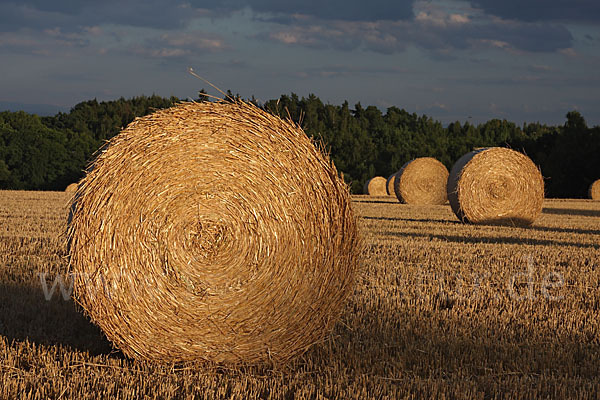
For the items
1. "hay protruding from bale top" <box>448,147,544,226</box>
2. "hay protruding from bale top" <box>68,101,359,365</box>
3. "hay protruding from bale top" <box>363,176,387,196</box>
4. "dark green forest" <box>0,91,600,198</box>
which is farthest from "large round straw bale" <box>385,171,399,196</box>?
"hay protruding from bale top" <box>68,101,359,365</box>

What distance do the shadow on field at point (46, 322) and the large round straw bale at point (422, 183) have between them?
1760cm

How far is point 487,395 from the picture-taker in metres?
3.94

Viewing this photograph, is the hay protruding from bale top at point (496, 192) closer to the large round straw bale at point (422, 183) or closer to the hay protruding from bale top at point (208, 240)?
the large round straw bale at point (422, 183)

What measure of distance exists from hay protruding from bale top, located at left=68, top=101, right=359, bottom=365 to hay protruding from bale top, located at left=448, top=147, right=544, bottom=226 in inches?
412

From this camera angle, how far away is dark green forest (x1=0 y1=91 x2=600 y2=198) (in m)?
36.8

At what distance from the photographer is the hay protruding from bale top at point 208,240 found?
443 centimetres

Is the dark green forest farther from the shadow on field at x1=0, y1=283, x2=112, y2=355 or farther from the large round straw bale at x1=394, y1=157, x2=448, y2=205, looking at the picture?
the shadow on field at x1=0, y1=283, x2=112, y2=355

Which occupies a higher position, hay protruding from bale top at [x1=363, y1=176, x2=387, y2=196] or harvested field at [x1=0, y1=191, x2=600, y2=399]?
harvested field at [x1=0, y1=191, x2=600, y2=399]

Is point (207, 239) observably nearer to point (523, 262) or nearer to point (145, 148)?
point (145, 148)

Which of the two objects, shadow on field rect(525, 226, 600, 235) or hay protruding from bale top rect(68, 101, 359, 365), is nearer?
hay protruding from bale top rect(68, 101, 359, 365)

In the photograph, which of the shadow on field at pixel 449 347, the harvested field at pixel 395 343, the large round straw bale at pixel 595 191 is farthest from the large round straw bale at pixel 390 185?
the shadow on field at pixel 449 347

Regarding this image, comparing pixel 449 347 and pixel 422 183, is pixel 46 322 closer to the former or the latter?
pixel 449 347

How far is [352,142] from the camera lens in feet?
155

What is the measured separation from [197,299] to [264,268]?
49 centimetres
